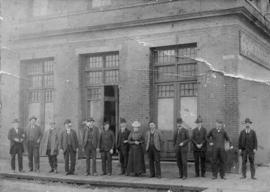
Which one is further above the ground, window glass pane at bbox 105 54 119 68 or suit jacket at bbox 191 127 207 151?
window glass pane at bbox 105 54 119 68

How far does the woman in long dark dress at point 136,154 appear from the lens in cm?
1391

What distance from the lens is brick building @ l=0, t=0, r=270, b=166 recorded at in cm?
1438

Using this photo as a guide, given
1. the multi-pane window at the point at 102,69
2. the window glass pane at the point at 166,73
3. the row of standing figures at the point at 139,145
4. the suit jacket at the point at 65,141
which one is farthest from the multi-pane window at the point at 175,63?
the suit jacket at the point at 65,141

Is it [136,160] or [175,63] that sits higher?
[175,63]

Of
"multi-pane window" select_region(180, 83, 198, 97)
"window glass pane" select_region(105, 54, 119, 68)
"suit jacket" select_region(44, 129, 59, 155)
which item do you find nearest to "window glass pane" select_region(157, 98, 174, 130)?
"multi-pane window" select_region(180, 83, 198, 97)

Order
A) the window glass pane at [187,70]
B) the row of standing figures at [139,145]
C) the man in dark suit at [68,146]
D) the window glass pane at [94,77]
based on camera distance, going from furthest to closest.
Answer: the window glass pane at [94,77]
the window glass pane at [187,70]
the man in dark suit at [68,146]
the row of standing figures at [139,145]

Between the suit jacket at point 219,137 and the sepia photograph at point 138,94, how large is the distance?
0.03 metres

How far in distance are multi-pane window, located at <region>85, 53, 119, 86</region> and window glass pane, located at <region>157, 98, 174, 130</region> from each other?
2.19m

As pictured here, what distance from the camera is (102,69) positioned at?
674 inches

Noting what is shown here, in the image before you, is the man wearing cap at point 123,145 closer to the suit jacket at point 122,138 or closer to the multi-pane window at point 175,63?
the suit jacket at point 122,138

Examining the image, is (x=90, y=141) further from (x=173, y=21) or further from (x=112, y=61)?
(x=173, y=21)

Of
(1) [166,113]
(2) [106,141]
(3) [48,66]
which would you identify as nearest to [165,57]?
(1) [166,113]

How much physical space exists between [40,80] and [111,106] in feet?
12.4

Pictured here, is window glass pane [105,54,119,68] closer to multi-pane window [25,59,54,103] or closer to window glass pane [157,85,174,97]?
window glass pane [157,85,174,97]
